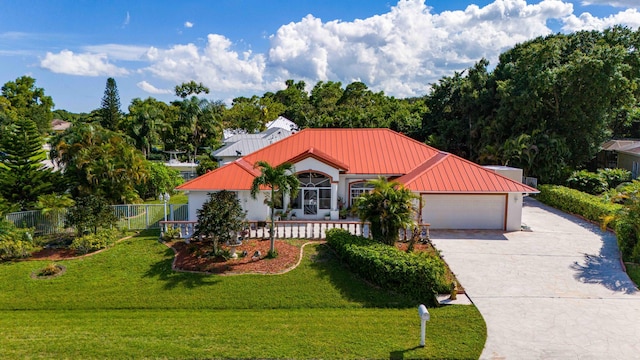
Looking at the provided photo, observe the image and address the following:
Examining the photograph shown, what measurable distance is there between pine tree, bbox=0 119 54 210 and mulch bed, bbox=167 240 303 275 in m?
9.58

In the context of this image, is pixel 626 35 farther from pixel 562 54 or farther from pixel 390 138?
pixel 390 138

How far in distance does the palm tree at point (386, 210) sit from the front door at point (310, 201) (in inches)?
245

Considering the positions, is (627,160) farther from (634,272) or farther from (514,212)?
(634,272)

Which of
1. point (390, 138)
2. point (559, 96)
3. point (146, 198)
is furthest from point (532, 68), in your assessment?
point (146, 198)

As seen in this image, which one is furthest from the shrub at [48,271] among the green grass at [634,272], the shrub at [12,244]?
the green grass at [634,272]

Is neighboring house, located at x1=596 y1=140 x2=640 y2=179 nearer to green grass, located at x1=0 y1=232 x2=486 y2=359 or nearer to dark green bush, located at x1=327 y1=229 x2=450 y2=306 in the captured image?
dark green bush, located at x1=327 y1=229 x2=450 y2=306

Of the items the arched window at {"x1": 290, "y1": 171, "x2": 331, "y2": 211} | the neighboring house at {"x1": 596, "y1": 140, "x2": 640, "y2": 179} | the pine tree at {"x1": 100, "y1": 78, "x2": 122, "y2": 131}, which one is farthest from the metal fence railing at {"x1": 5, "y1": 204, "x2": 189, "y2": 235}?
the pine tree at {"x1": 100, "y1": 78, "x2": 122, "y2": 131}

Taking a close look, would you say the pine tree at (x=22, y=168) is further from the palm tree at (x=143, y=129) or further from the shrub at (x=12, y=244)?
the palm tree at (x=143, y=129)

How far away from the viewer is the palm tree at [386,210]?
1590 centimetres

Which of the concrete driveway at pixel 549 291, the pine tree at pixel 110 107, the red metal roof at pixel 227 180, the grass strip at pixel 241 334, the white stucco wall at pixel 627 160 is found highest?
the pine tree at pixel 110 107

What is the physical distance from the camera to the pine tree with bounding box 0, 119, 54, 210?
820 inches

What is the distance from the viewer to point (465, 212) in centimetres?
2105

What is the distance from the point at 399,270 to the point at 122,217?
1434 centimetres

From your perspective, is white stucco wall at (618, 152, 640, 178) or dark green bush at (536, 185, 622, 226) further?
white stucco wall at (618, 152, 640, 178)
